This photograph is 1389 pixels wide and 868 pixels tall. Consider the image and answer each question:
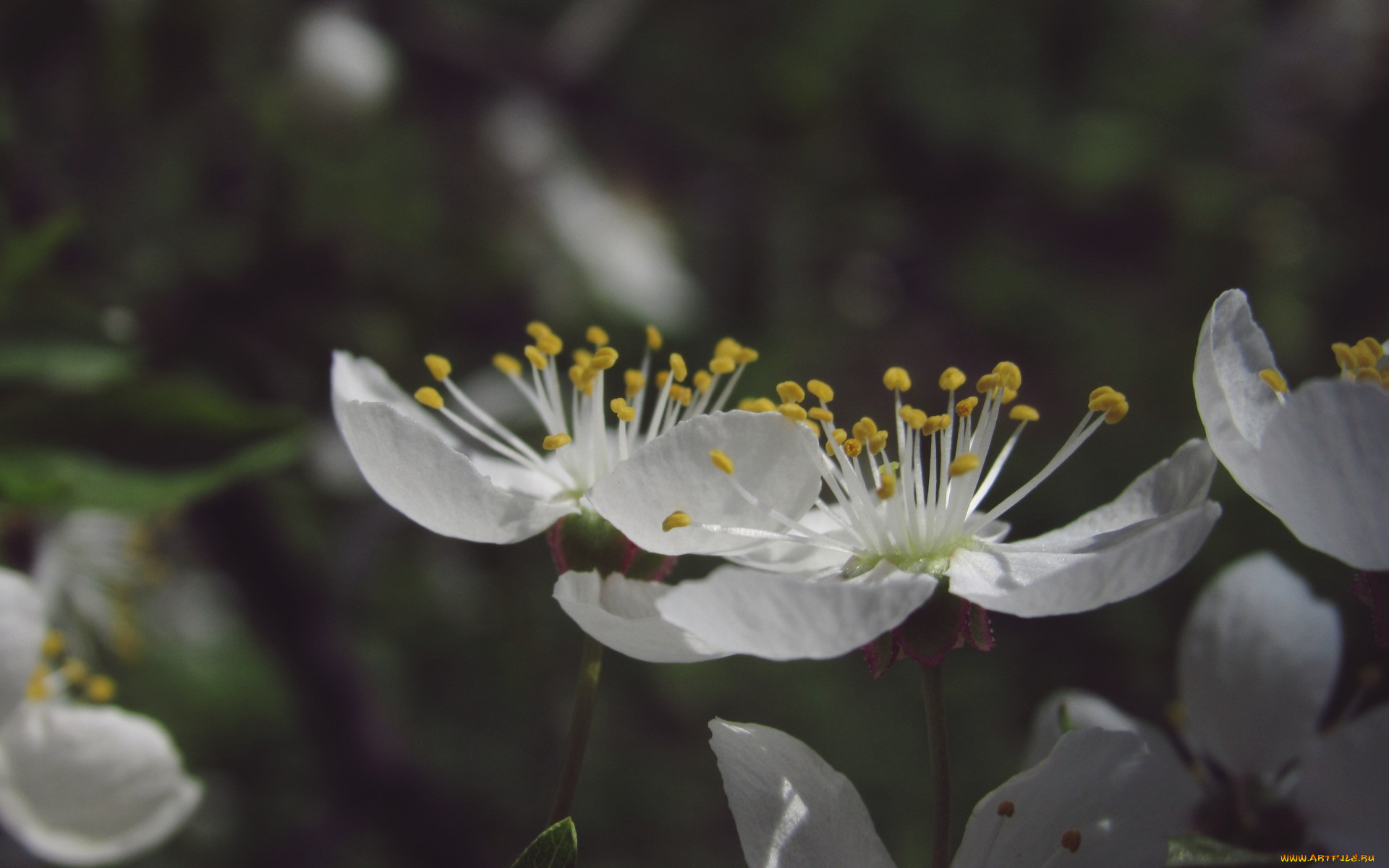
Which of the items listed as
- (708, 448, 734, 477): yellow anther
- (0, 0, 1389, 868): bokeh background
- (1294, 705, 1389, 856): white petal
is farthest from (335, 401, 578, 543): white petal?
(1294, 705, 1389, 856): white petal

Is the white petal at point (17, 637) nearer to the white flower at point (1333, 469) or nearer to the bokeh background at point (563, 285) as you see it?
the bokeh background at point (563, 285)

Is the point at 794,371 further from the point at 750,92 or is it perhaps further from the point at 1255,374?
the point at 750,92

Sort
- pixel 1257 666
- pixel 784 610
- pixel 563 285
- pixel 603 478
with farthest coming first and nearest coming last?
pixel 563 285
pixel 1257 666
pixel 603 478
pixel 784 610

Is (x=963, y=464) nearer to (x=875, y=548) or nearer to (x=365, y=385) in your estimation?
(x=875, y=548)

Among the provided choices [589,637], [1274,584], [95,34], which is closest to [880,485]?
[589,637]

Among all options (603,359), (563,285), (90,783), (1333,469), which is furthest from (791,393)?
(563,285)

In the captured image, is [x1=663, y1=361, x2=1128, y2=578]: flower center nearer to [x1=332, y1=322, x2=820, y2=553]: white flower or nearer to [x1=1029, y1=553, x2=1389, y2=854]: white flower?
[x1=332, y1=322, x2=820, y2=553]: white flower

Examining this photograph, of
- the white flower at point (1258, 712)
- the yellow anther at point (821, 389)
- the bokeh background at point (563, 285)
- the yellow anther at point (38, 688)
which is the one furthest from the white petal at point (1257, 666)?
the yellow anther at point (38, 688)
